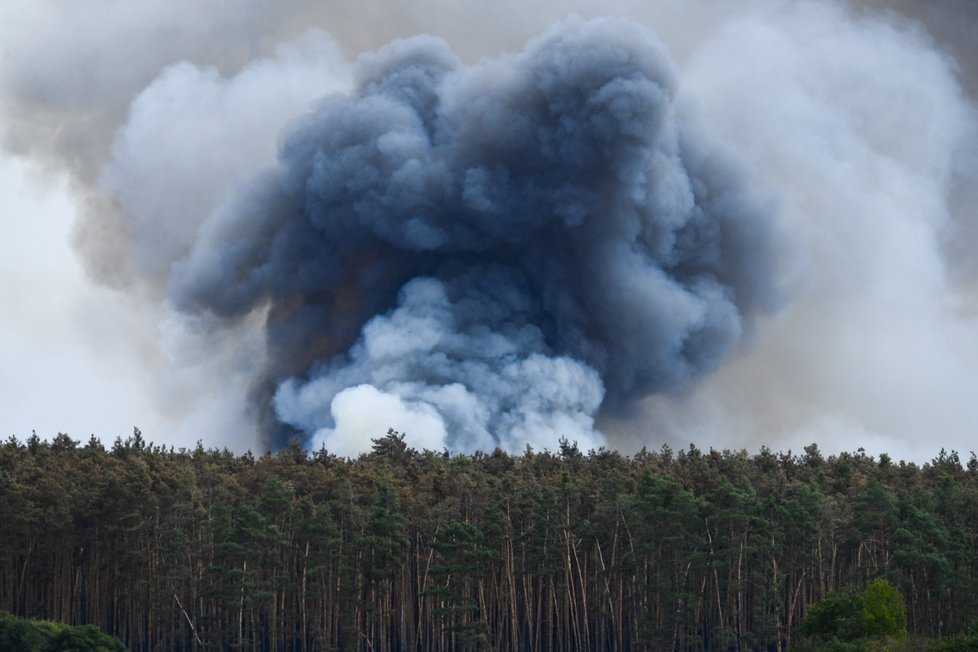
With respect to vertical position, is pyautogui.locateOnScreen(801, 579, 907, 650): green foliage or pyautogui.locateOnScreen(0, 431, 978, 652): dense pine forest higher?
pyautogui.locateOnScreen(0, 431, 978, 652): dense pine forest

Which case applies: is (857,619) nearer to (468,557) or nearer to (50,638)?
(468,557)

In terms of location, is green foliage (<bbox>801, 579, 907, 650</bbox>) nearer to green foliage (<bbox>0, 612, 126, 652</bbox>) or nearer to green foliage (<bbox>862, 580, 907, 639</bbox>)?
green foliage (<bbox>862, 580, 907, 639</bbox>)

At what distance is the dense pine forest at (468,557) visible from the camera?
6175cm

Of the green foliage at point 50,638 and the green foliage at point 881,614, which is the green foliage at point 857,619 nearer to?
the green foliage at point 881,614

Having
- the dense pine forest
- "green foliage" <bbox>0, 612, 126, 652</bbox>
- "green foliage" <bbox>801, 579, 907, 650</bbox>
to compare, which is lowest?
"green foliage" <bbox>801, 579, 907, 650</bbox>

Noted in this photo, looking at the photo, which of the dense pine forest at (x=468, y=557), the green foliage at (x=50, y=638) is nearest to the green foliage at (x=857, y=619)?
the dense pine forest at (x=468, y=557)

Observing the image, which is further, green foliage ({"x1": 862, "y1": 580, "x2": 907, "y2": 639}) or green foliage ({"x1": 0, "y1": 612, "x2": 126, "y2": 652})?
green foliage ({"x1": 0, "y1": 612, "x2": 126, "y2": 652})

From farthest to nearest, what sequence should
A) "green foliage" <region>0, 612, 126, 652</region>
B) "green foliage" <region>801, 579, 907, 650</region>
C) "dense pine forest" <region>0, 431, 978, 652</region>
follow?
1. "dense pine forest" <region>0, 431, 978, 652</region>
2. "green foliage" <region>0, 612, 126, 652</region>
3. "green foliage" <region>801, 579, 907, 650</region>

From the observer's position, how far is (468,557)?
62875 millimetres

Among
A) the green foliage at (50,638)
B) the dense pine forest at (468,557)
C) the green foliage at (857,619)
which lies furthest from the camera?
the dense pine forest at (468,557)

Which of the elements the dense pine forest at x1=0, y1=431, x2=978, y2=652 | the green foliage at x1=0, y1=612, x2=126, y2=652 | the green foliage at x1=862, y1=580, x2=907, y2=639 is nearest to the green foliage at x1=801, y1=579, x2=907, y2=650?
the green foliage at x1=862, y1=580, x2=907, y2=639

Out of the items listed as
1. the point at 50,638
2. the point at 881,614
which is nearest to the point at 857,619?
the point at 881,614

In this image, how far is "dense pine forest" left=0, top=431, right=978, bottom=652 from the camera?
203ft

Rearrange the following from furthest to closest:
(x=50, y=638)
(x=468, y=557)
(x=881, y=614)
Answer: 1. (x=468, y=557)
2. (x=50, y=638)
3. (x=881, y=614)
